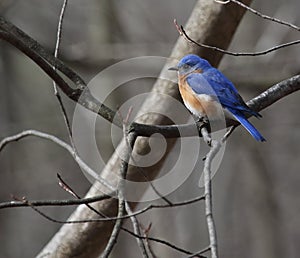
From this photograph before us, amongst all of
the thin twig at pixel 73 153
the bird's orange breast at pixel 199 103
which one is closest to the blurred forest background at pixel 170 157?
the bird's orange breast at pixel 199 103

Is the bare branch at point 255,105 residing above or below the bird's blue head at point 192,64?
below

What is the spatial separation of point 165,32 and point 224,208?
2375 mm

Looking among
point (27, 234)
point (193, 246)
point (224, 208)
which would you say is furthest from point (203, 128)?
point (27, 234)

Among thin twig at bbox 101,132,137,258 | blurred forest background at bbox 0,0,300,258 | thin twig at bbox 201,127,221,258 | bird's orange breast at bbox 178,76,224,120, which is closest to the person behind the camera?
thin twig at bbox 201,127,221,258

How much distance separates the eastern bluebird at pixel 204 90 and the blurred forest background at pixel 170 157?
53.5 inches

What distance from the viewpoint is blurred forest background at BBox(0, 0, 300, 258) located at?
5.18m

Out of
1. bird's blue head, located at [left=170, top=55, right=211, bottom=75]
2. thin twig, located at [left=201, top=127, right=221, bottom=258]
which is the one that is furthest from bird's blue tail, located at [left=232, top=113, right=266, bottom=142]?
thin twig, located at [left=201, top=127, right=221, bottom=258]

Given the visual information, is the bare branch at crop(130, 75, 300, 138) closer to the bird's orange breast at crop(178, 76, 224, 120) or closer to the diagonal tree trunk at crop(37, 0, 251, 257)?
the bird's orange breast at crop(178, 76, 224, 120)

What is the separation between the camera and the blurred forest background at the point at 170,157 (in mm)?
5184

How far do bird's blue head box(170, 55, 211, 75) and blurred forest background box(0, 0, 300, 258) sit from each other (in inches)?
54.6

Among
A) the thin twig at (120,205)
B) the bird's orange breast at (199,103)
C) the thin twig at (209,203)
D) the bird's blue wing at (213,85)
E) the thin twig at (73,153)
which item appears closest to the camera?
the thin twig at (209,203)

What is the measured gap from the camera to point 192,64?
3.00 metres

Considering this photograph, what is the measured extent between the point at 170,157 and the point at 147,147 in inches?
88.5

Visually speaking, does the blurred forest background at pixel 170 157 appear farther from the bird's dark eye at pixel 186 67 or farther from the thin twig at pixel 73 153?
the thin twig at pixel 73 153
